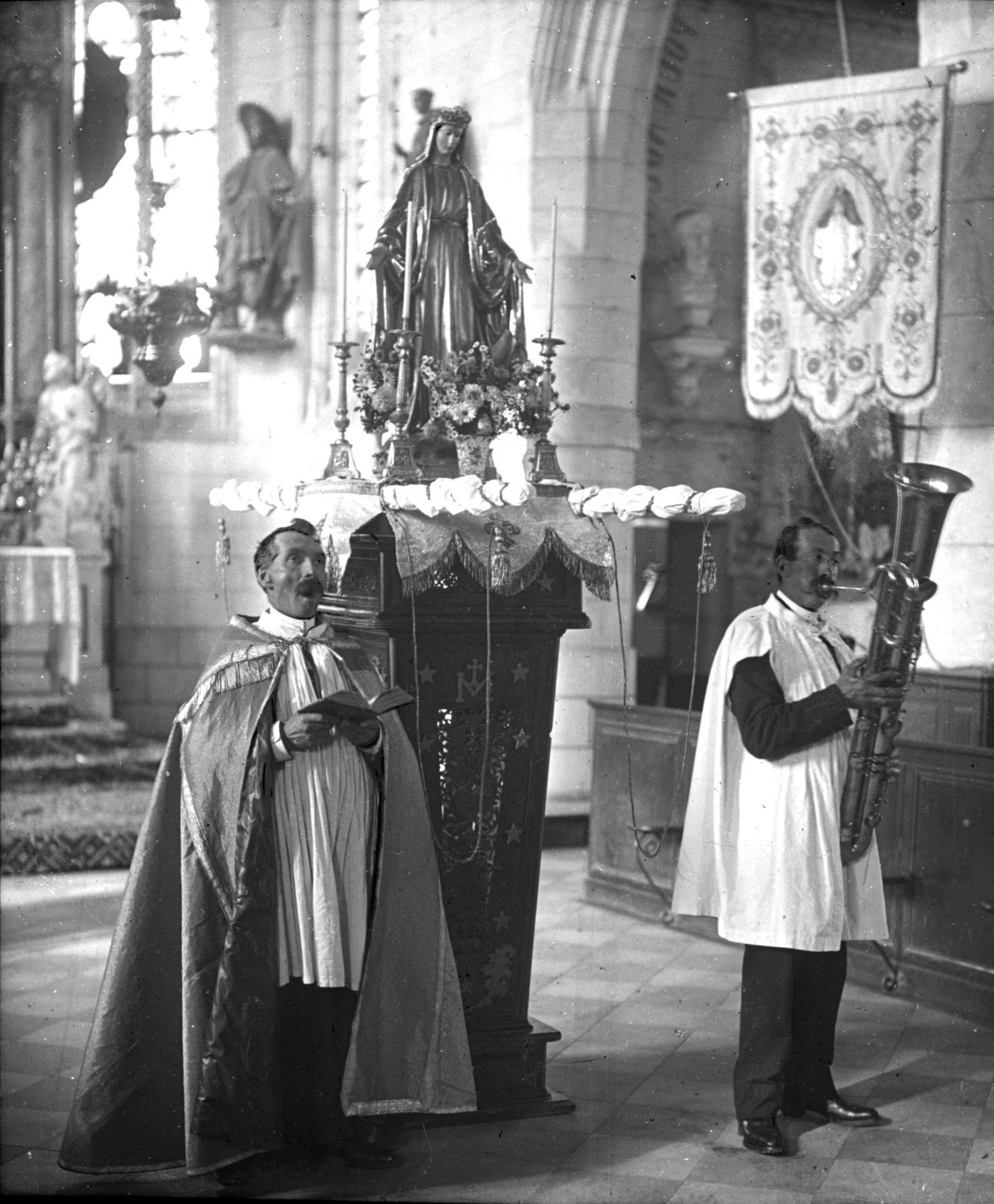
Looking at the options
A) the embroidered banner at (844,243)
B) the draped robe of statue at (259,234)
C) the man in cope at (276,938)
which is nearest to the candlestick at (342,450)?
the man in cope at (276,938)

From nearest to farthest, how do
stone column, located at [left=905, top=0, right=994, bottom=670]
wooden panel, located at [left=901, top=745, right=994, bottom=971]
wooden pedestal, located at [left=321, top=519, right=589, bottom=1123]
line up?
wooden pedestal, located at [left=321, top=519, right=589, bottom=1123] < wooden panel, located at [left=901, top=745, right=994, bottom=971] < stone column, located at [left=905, top=0, right=994, bottom=670]

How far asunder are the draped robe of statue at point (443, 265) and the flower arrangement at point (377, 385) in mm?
64

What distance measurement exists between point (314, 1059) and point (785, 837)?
1384 millimetres

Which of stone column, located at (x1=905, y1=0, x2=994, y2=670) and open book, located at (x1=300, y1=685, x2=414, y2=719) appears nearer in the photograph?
open book, located at (x1=300, y1=685, x2=414, y2=719)

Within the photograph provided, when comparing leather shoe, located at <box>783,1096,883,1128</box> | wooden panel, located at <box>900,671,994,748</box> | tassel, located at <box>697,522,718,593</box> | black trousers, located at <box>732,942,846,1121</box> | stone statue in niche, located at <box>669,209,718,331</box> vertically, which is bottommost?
leather shoe, located at <box>783,1096,883,1128</box>

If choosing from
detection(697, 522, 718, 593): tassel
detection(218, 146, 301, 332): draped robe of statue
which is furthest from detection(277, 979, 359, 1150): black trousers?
detection(218, 146, 301, 332): draped robe of statue

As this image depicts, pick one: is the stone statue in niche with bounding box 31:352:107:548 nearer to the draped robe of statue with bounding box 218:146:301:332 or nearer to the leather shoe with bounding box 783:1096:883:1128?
the draped robe of statue with bounding box 218:146:301:332

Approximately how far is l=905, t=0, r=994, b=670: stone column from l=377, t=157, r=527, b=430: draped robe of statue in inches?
109

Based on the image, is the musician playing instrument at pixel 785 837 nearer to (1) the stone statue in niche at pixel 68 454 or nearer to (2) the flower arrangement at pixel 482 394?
(2) the flower arrangement at pixel 482 394

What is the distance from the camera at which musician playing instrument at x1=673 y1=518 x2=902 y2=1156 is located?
425cm

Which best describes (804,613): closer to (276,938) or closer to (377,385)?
(377,385)

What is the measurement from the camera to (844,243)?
6.89 meters

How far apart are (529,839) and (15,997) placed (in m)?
2.29

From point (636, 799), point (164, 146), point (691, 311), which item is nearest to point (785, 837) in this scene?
point (636, 799)
